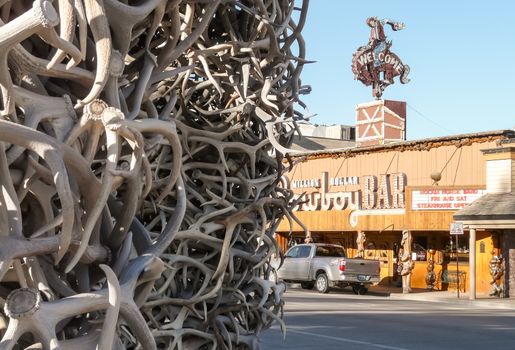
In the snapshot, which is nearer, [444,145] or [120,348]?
[120,348]

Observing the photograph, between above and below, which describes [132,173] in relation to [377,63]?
below

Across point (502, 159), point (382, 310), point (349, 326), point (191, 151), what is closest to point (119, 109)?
point (191, 151)

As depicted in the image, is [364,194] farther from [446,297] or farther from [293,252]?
[446,297]

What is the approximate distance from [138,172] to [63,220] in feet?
1.20

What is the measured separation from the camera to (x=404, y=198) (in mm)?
27500

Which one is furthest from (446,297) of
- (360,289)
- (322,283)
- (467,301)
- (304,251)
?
(304,251)

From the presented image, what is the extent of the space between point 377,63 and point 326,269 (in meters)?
16.4

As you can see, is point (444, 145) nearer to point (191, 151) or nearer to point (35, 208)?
point (191, 151)

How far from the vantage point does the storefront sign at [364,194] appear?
28.1m

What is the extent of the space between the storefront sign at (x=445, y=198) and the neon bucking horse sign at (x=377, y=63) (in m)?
14.2

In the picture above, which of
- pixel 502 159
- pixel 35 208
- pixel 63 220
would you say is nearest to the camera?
pixel 63 220

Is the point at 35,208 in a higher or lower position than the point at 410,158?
lower

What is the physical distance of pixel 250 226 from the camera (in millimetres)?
4648

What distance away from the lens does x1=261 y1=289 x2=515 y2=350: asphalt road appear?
12789mm
